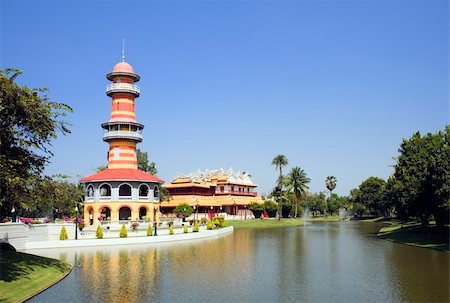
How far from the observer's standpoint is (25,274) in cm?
2161

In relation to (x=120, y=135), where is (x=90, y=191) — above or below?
below

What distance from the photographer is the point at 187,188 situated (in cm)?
8538

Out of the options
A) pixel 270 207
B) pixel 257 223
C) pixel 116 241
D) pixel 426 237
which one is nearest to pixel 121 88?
pixel 116 241

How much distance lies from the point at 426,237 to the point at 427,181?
6.21 meters

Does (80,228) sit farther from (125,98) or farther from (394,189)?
(394,189)

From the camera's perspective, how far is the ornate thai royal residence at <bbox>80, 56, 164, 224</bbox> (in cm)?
5647

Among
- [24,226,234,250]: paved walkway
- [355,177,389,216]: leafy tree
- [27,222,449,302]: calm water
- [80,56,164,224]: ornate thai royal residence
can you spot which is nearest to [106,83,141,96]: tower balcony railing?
[80,56,164,224]: ornate thai royal residence

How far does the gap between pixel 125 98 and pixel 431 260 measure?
1711 inches

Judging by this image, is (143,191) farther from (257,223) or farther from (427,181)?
(427,181)

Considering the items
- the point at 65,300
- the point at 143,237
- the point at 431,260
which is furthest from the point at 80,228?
the point at 431,260

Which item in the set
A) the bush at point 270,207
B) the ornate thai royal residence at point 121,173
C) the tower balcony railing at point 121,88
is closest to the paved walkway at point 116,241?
the ornate thai royal residence at point 121,173

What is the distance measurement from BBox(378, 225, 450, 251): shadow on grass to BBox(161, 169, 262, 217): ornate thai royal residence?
41375 millimetres

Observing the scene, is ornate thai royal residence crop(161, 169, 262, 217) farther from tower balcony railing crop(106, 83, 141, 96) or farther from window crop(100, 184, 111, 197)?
tower balcony railing crop(106, 83, 141, 96)

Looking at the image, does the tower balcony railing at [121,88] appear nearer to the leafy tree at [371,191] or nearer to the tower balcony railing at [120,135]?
the tower balcony railing at [120,135]
